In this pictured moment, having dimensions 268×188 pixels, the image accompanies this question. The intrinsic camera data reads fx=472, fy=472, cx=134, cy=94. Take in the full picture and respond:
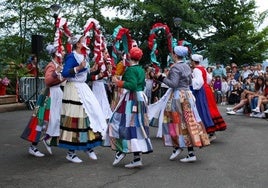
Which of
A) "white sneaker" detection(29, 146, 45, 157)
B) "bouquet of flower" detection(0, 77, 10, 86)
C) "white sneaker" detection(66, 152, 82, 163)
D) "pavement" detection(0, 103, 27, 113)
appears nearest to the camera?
"white sneaker" detection(66, 152, 82, 163)

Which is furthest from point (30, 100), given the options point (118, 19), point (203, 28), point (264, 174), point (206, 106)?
point (203, 28)

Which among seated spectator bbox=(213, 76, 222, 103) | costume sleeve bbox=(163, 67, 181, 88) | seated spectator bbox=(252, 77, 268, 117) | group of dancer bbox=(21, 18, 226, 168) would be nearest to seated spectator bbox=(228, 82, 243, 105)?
seated spectator bbox=(213, 76, 222, 103)

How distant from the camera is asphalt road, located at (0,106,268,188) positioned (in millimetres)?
5652

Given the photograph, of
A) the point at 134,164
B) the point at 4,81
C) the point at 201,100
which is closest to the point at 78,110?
the point at 134,164

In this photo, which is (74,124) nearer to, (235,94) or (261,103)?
(261,103)

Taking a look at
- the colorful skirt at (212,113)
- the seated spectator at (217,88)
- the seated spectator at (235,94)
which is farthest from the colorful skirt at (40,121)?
the seated spectator at (217,88)

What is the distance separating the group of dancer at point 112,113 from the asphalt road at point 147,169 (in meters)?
0.26

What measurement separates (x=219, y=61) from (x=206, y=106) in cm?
2498

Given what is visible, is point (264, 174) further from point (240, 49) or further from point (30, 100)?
point (240, 49)

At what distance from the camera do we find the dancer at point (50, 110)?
22.9 feet

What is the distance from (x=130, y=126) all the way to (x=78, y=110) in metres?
0.80

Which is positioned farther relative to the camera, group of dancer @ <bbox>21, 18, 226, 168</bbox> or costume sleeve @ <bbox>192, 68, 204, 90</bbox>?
costume sleeve @ <bbox>192, 68, 204, 90</bbox>

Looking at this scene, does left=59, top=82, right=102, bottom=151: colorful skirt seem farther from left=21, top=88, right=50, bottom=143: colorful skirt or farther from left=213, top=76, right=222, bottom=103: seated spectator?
left=213, top=76, right=222, bottom=103: seated spectator

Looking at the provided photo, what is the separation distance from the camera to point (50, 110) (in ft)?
23.3
